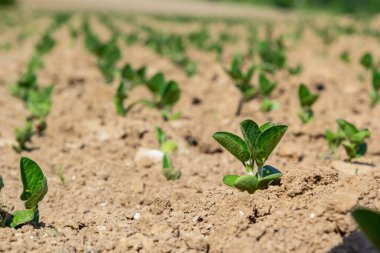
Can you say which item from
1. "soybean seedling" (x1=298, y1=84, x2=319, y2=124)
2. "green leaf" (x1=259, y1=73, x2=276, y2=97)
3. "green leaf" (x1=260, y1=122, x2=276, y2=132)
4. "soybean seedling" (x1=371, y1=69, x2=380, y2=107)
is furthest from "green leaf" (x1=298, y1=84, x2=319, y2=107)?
"green leaf" (x1=260, y1=122, x2=276, y2=132)

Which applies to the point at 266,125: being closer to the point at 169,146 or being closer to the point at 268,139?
the point at 268,139

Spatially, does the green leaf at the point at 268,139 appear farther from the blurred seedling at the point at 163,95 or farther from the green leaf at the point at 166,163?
the blurred seedling at the point at 163,95

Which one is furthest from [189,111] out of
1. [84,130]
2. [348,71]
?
[348,71]

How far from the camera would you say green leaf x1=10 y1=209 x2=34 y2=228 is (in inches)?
79.1

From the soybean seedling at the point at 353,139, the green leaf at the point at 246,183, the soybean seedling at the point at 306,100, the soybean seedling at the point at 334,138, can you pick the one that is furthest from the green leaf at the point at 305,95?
the green leaf at the point at 246,183

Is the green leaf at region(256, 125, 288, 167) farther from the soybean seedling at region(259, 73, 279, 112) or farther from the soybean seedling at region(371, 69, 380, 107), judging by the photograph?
the soybean seedling at region(371, 69, 380, 107)

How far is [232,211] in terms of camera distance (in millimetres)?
2033

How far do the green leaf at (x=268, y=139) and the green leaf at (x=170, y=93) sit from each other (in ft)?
5.73

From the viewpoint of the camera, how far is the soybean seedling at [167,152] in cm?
282

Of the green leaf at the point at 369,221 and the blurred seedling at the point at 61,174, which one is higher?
the green leaf at the point at 369,221

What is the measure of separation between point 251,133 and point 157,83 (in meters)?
1.94

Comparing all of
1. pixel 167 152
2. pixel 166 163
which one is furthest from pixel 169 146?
pixel 166 163

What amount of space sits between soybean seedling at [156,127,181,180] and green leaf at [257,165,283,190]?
27.9 inches

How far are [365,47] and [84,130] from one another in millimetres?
7089
